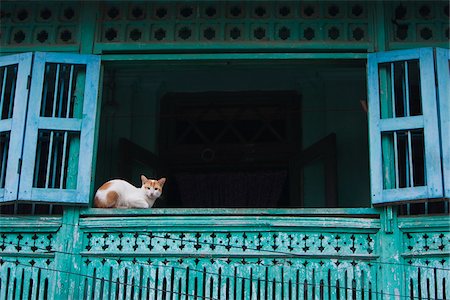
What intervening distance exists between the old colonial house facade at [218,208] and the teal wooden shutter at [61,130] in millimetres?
12

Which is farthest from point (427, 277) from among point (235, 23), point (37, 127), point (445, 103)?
point (37, 127)

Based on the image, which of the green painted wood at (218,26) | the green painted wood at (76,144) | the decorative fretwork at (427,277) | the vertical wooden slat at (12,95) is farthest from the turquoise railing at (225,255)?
the green painted wood at (218,26)

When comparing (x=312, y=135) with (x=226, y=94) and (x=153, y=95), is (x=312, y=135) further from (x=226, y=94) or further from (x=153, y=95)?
(x=153, y=95)

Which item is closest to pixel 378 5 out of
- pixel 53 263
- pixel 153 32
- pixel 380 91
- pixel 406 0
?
pixel 406 0

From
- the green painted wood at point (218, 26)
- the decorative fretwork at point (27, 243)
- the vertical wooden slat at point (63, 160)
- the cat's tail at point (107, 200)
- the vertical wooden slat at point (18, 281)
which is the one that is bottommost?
the vertical wooden slat at point (18, 281)

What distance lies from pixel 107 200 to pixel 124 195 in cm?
19

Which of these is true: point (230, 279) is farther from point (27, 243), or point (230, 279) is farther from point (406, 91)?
point (406, 91)

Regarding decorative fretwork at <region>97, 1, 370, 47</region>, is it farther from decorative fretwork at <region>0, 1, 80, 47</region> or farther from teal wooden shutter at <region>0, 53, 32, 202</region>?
teal wooden shutter at <region>0, 53, 32, 202</region>

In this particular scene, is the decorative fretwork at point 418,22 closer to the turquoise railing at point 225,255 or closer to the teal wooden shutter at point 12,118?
the turquoise railing at point 225,255

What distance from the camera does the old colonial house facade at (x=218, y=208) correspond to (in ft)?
27.5

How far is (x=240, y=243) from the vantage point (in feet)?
27.8

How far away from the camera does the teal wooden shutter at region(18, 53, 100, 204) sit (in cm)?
859

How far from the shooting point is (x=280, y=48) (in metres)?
9.08

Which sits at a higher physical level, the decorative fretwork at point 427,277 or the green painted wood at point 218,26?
the green painted wood at point 218,26
